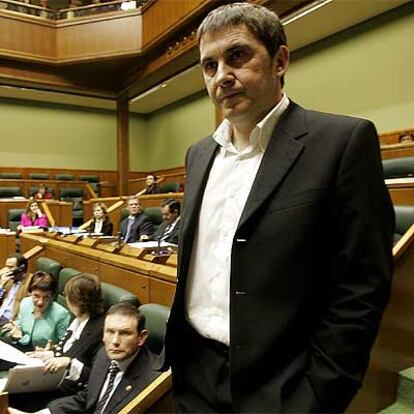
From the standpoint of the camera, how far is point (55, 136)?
663 centimetres

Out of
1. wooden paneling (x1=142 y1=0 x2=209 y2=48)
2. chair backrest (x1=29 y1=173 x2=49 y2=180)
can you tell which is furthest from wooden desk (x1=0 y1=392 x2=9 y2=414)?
chair backrest (x1=29 y1=173 x2=49 y2=180)

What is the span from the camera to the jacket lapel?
49 cm

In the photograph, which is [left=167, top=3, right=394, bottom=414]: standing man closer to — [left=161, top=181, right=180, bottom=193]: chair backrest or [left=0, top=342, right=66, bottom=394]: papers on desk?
[left=0, top=342, right=66, bottom=394]: papers on desk

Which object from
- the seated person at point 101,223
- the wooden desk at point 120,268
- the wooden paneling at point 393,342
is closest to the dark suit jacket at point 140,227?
the seated person at point 101,223

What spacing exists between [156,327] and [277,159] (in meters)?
0.79

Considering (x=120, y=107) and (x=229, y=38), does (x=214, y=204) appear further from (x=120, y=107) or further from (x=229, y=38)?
(x=120, y=107)

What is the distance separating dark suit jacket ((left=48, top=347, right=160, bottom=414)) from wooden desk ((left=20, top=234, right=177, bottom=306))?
0.26 m

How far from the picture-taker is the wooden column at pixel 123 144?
20.7 ft

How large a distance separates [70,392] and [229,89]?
1053 millimetres

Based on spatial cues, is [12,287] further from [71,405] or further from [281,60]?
[281,60]

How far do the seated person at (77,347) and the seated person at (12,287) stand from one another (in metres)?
0.56

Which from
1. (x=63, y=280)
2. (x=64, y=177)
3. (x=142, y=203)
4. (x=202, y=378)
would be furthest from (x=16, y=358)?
(x=64, y=177)

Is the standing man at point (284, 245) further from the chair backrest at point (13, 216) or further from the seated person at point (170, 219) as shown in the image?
the chair backrest at point (13, 216)

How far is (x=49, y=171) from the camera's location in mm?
6438
